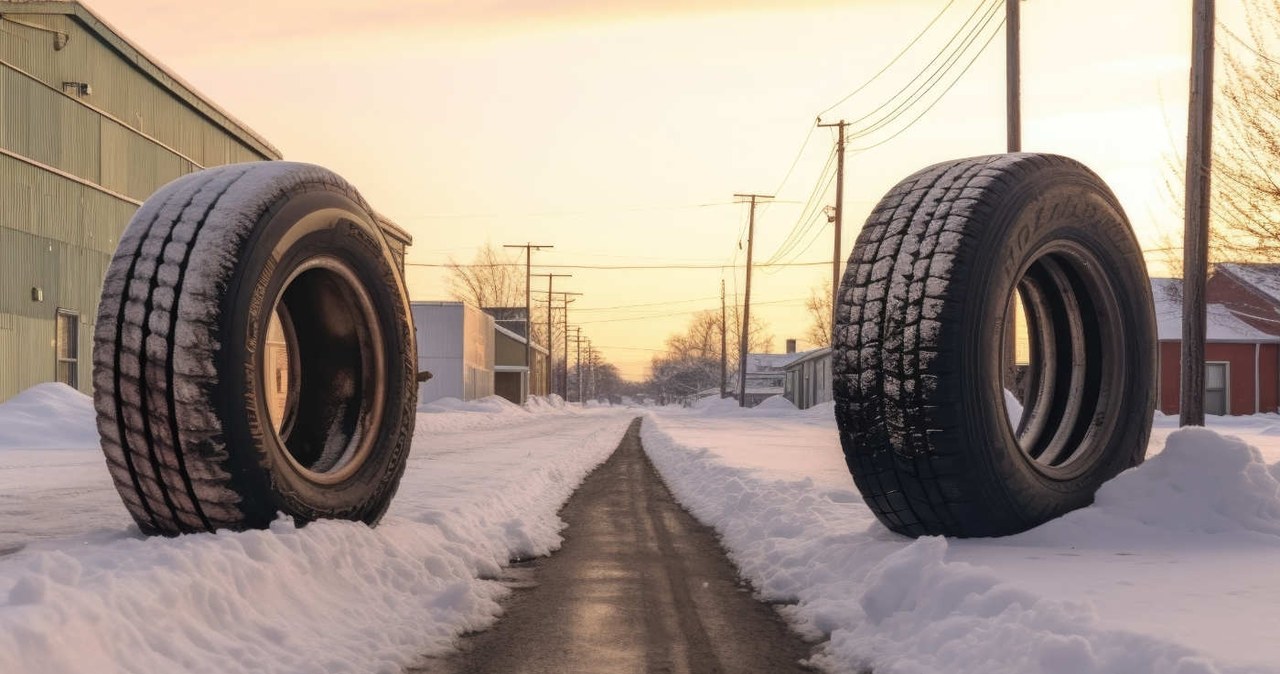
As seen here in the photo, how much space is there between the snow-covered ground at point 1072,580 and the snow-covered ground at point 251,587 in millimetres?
1814

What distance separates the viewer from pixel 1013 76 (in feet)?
68.4

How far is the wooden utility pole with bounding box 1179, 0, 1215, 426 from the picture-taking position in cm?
1395

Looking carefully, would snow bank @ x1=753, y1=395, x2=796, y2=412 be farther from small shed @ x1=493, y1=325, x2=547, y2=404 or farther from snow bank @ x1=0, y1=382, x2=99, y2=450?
snow bank @ x1=0, y1=382, x2=99, y2=450

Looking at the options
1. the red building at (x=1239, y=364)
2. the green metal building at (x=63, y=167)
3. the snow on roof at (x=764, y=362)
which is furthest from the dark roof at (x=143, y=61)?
the snow on roof at (x=764, y=362)

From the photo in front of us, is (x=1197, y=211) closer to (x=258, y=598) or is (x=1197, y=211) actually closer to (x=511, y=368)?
(x=258, y=598)

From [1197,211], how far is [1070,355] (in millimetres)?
8052

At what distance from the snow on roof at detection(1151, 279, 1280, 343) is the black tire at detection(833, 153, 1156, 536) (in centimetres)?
3675

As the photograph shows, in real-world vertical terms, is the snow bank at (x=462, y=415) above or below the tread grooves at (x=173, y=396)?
below

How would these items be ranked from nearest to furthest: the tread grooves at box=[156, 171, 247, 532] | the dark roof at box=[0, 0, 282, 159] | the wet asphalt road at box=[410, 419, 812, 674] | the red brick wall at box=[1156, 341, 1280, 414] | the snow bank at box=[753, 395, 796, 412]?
the wet asphalt road at box=[410, 419, 812, 674] < the tread grooves at box=[156, 171, 247, 532] < the dark roof at box=[0, 0, 282, 159] < the red brick wall at box=[1156, 341, 1280, 414] < the snow bank at box=[753, 395, 796, 412]

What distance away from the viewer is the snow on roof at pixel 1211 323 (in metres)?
42.3

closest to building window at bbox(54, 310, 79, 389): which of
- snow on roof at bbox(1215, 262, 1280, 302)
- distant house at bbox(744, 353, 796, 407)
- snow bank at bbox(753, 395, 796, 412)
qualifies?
snow bank at bbox(753, 395, 796, 412)

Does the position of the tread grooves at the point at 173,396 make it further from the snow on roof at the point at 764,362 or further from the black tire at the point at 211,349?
the snow on roof at the point at 764,362

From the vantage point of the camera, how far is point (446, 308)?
52875 mm

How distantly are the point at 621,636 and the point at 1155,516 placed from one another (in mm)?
3332
